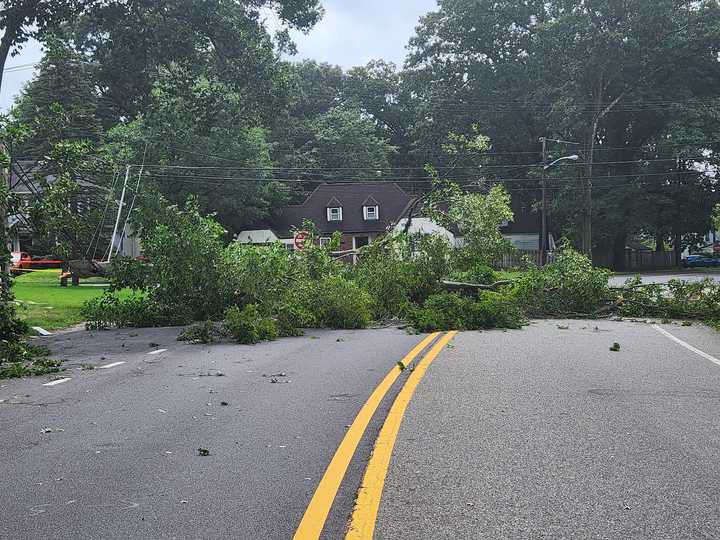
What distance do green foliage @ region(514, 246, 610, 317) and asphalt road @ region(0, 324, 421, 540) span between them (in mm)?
8208

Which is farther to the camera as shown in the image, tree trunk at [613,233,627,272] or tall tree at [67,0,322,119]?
tree trunk at [613,233,627,272]

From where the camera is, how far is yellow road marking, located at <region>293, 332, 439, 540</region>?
13.7 ft

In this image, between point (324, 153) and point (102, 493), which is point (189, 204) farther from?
point (324, 153)

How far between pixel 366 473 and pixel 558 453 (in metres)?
1.54

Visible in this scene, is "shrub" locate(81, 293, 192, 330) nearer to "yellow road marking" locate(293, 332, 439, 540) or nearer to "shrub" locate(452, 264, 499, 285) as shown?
Result: "shrub" locate(452, 264, 499, 285)

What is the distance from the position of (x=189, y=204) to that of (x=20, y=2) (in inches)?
257

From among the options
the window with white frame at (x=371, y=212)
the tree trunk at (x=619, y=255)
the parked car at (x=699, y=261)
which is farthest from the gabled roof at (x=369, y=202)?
the parked car at (x=699, y=261)

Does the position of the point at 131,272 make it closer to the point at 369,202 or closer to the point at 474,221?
the point at 474,221

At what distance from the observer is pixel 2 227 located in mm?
12992

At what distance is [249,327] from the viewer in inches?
534

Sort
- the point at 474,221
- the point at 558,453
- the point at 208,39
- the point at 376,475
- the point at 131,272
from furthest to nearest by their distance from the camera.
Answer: the point at 474,221 → the point at 208,39 → the point at 131,272 → the point at 558,453 → the point at 376,475

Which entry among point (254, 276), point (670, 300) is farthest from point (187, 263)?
point (670, 300)

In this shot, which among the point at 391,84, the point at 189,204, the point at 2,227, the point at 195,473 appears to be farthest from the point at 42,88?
the point at 195,473

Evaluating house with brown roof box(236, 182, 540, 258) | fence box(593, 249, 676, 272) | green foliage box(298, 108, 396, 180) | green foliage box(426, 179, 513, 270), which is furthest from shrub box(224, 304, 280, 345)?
green foliage box(298, 108, 396, 180)
